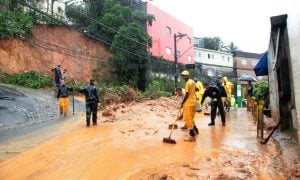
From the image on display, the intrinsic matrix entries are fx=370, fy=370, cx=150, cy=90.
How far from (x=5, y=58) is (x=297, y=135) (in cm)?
2196

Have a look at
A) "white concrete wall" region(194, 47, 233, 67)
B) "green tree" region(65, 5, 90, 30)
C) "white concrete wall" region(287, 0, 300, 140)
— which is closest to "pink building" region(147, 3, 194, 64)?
"white concrete wall" region(194, 47, 233, 67)

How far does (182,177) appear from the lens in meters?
6.84

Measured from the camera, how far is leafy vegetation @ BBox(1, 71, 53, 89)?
2433cm

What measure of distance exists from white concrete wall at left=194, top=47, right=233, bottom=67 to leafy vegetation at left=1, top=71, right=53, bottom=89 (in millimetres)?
27672

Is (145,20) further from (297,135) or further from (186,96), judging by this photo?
(297,135)

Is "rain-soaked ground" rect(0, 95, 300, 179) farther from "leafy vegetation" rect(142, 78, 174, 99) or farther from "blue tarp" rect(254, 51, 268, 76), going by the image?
"leafy vegetation" rect(142, 78, 174, 99)

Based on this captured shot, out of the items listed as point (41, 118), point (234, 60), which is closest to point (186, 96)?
point (41, 118)

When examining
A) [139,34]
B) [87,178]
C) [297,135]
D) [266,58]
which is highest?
[139,34]

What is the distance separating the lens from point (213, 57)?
2016 inches

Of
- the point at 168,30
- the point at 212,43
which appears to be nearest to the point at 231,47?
the point at 212,43

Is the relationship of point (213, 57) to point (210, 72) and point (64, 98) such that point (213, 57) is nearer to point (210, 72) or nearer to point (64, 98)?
point (210, 72)

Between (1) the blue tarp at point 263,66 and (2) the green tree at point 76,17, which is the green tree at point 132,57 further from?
(1) the blue tarp at point 263,66

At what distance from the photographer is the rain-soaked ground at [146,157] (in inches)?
281

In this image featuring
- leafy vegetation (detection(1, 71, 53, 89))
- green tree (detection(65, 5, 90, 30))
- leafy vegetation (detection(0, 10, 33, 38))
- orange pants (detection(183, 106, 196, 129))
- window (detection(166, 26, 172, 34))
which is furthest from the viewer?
window (detection(166, 26, 172, 34))
